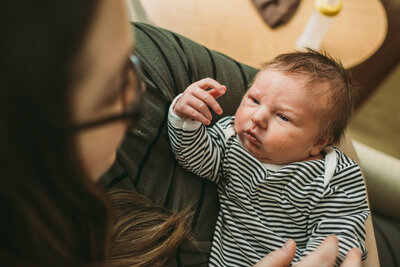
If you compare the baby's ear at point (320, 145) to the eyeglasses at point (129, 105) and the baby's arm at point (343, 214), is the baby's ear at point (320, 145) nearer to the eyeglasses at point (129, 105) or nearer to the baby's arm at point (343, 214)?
the baby's arm at point (343, 214)

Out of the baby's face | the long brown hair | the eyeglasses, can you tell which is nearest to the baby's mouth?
the baby's face

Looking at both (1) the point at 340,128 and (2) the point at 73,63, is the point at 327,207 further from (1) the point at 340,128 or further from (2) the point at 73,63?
(2) the point at 73,63

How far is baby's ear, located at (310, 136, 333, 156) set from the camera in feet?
2.94

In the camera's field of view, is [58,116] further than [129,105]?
No

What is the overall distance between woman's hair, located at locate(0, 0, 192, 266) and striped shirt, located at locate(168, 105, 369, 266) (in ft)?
1.38

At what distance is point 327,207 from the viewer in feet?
2.63

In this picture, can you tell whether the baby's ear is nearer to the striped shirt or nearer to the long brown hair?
the striped shirt

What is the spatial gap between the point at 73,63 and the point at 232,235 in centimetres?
62

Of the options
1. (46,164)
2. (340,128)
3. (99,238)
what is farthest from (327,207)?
(46,164)

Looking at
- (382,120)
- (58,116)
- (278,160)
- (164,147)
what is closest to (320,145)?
(278,160)

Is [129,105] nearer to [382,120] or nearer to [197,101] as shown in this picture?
[197,101]

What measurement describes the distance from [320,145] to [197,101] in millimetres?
375

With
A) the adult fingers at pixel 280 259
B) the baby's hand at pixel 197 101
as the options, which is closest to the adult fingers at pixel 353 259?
the adult fingers at pixel 280 259

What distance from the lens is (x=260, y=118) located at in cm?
83
